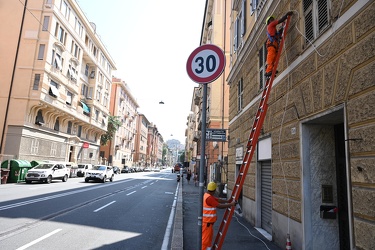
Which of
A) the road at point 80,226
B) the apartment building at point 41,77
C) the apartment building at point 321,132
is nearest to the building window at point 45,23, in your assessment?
the apartment building at point 41,77

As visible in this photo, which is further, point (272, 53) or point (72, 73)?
point (72, 73)

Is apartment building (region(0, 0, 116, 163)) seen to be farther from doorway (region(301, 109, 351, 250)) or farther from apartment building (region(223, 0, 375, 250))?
doorway (region(301, 109, 351, 250))

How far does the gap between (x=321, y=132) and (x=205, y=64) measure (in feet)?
9.27

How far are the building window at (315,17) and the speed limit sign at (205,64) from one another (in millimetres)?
2072

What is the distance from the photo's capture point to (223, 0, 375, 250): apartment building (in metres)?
3.52

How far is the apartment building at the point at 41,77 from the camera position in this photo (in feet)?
93.5

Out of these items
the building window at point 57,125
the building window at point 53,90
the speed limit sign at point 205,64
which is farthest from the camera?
the building window at point 57,125

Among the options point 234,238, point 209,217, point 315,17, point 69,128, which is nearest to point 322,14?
point 315,17

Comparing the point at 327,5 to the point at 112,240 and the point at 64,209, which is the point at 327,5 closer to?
the point at 112,240

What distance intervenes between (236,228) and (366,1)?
6.67m

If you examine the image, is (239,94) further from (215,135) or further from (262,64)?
(262,64)

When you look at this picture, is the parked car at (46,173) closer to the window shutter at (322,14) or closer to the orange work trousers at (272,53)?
the orange work trousers at (272,53)

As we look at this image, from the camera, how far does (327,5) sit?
4668 millimetres

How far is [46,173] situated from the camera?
21.9 meters
